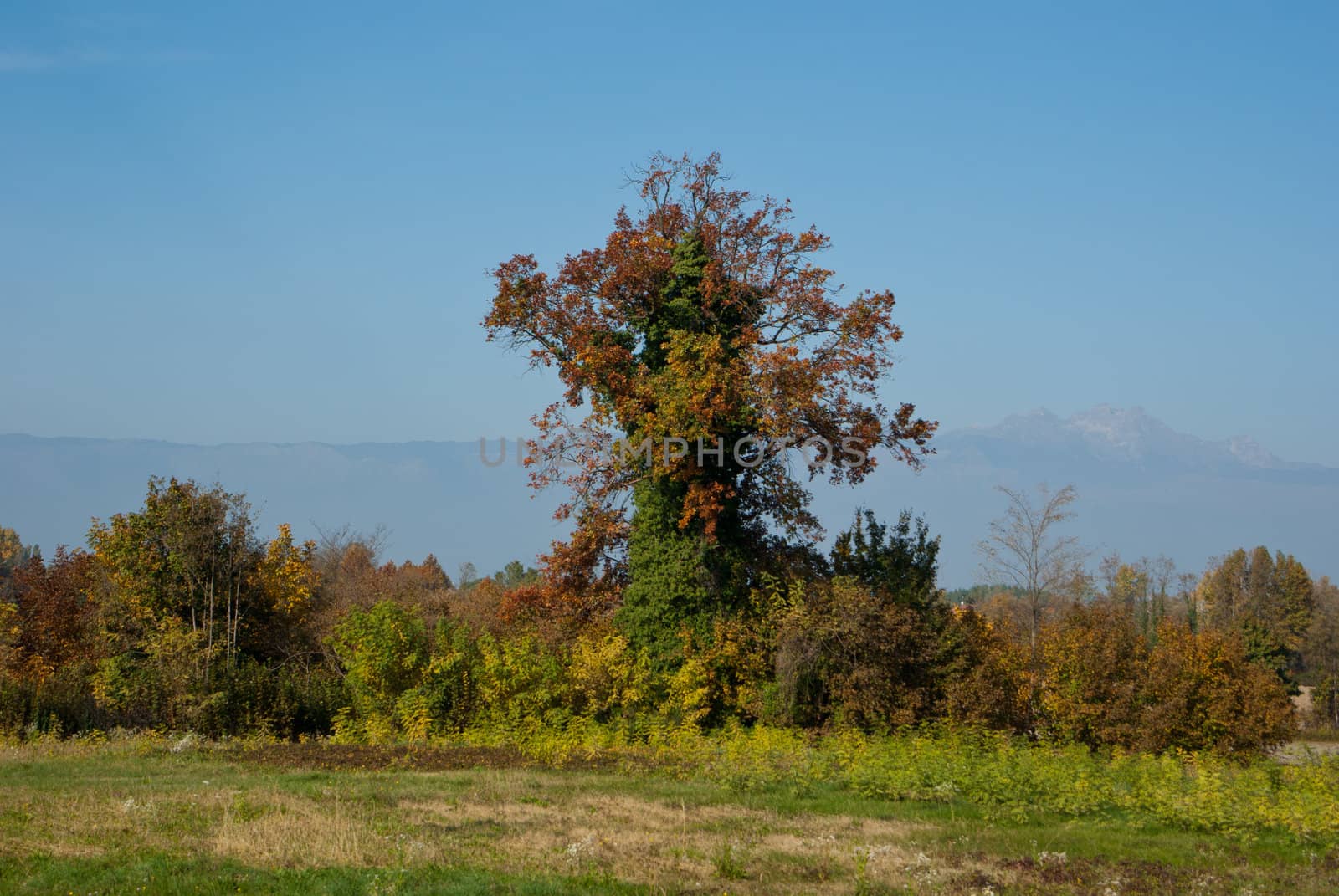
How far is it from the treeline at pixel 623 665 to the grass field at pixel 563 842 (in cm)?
592

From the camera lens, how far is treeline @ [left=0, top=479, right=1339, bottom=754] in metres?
23.0

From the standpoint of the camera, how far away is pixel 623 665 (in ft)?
76.1

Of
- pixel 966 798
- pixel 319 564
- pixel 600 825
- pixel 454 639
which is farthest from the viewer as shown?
pixel 319 564

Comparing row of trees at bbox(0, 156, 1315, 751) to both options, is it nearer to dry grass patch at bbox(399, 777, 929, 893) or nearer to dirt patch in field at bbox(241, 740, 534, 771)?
dirt patch in field at bbox(241, 740, 534, 771)

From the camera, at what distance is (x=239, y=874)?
32.3ft

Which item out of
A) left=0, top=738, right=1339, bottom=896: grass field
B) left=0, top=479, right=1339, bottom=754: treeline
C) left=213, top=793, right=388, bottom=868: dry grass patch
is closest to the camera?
left=0, top=738, right=1339, bottom=896: grass field

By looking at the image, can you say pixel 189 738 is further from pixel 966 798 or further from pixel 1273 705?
pixel 1273 705

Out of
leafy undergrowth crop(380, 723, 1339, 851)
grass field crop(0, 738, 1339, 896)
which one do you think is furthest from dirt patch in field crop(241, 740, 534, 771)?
grass field crop(0, 738, 1339, 896)

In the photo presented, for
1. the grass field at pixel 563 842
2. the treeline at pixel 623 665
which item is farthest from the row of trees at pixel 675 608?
the grass field at pixel 563 842

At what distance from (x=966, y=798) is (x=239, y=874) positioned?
9.70 m

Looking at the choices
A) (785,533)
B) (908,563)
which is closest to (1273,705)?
(908,563)

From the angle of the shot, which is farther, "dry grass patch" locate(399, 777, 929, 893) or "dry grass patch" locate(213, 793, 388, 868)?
"dry grass patch" locate(399, 777, 929, 893)

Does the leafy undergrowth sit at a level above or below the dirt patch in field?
above

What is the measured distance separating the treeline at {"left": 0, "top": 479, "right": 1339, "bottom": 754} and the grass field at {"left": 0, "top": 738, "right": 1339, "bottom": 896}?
5921 millimetres
